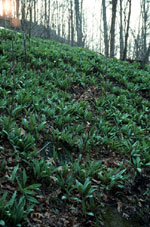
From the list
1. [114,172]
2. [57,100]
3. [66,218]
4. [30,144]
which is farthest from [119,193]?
[57,100]

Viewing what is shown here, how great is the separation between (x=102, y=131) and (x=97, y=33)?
38.8 meters

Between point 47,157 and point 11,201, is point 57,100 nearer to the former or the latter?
point 47,157

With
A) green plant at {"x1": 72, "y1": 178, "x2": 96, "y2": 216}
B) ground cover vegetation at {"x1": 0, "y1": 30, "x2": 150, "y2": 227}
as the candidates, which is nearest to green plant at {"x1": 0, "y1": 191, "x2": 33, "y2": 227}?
ground cover vegetation at {"x1": 0, "y1": 30, "x2": 150, "y2": 227}

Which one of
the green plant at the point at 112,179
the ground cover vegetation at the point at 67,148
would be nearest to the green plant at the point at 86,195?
the ground cover vegetation at the point at 67,148

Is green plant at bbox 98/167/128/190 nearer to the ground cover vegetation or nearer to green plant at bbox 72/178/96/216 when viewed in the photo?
the ground cover vegetation

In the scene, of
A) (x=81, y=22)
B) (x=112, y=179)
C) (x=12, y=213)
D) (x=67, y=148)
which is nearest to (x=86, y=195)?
(x=112, y=179)

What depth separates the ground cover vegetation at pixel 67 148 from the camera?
2.52 metres

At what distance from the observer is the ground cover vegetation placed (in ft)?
8.27

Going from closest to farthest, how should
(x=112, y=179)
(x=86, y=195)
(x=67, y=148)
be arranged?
1. (x=86, y=195)
2. (x=112, y=179)
3. (x=67, y=148)

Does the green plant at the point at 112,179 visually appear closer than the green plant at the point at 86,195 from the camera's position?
No

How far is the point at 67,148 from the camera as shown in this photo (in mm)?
3736

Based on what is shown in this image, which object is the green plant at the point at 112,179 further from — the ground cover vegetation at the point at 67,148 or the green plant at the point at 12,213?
the green plant at the point at 12,213

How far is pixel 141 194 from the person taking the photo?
125 inches

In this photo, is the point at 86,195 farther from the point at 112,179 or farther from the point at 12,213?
the point at 12,213
